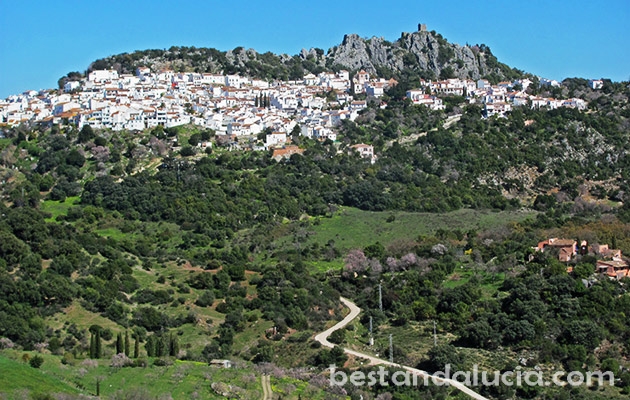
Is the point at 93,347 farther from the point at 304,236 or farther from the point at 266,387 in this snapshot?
the point at 304,236

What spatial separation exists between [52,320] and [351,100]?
55611 mm

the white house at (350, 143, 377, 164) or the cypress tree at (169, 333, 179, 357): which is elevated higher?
the white house at (350, 143, 377, 164)

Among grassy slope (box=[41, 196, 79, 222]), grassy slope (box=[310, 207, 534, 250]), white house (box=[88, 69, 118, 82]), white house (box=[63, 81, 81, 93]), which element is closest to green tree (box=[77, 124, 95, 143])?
grassy slope (box=[41, 196, 79, 222])

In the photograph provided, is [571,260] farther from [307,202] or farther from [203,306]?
[307,202]

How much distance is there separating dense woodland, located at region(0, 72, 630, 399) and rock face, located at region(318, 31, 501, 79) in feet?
85.4

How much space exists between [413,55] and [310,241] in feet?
205

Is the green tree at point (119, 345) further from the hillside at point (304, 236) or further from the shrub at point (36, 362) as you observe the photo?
the shrub at point (36, 362)

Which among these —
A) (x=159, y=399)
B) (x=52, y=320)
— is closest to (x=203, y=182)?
(x=52, y=320)

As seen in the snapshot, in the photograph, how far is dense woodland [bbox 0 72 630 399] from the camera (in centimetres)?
2975

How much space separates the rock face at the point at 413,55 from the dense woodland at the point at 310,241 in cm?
2604

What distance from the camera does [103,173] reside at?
55.2 meters

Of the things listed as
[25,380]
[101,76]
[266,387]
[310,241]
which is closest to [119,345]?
[266,387]

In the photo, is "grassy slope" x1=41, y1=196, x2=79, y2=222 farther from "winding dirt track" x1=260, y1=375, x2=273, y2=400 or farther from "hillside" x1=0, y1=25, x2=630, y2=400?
"winding dirt track" x1=260, y1=375, x2=273, y2=400

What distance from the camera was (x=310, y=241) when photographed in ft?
149
